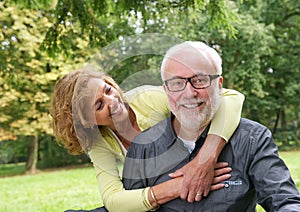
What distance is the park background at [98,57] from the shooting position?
497cm

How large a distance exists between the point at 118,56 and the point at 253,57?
13789 mm

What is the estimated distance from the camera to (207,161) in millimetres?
1899

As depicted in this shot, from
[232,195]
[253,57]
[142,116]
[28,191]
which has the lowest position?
[28,191]

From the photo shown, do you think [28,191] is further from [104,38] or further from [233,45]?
[233,45]

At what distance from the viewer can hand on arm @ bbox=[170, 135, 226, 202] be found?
6.24ft

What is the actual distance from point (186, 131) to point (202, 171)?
204 millimetres

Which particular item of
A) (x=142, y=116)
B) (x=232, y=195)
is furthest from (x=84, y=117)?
(x=232, y=195)

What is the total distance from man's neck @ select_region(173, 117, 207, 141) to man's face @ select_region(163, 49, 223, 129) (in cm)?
6

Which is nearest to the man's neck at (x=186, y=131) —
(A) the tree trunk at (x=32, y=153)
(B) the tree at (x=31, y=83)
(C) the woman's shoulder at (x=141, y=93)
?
(C) the woman's shoulder at (x=141, y=93)

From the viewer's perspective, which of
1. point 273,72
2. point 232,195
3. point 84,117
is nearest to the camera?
point 232,195

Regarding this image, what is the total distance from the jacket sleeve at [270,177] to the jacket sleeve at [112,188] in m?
0.48

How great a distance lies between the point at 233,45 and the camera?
1572cm

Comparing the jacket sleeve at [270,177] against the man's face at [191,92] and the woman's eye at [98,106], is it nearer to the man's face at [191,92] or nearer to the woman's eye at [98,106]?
the man's face at [191,92]

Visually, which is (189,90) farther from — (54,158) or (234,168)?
(54,158)
